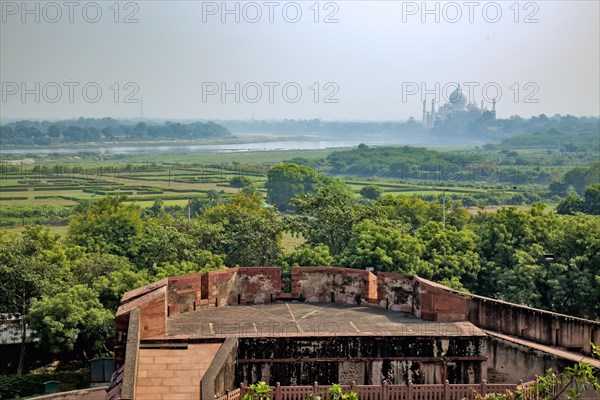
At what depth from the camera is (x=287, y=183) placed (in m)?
69.8

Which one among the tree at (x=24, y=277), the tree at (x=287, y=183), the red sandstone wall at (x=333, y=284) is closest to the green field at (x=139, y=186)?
the tree at (x=287, y=183)

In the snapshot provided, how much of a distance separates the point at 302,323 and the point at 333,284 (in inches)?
94.6

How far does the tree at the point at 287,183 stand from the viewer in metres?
69.6

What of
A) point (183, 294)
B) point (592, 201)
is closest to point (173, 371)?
point (183, 294)

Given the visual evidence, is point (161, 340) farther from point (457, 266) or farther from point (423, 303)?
point (457, 266)

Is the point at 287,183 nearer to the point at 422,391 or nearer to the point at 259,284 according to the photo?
the point at 259,284

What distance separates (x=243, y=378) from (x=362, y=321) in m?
2.98

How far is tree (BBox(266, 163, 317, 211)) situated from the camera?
69.6 meters

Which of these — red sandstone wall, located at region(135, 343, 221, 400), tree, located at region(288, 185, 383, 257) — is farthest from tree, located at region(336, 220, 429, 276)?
red sandstone wall, located at region(135, 343, 221, 400)

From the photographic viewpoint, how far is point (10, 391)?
76.3 feet

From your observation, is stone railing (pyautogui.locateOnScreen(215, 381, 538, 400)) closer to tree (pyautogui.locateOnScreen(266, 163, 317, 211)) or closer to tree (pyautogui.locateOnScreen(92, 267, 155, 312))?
tree (pyautogui.locateOnScreen(92, 267, 155, 312))

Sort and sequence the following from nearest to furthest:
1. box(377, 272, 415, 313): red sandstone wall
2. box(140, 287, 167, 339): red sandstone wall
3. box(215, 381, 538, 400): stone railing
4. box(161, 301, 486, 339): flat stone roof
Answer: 1. box(215, 381, 538, 400): stone railing
2. box(140, 287, 167, 339): red sandstone wall
3. box(161, 301, 486, 339): flat stone roof
4. box(377, 272, 415, 313): red sandstone wall

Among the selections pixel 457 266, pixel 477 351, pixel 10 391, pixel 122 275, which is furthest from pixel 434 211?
pixel 477 351

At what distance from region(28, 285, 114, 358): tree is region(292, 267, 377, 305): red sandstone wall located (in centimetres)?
861
